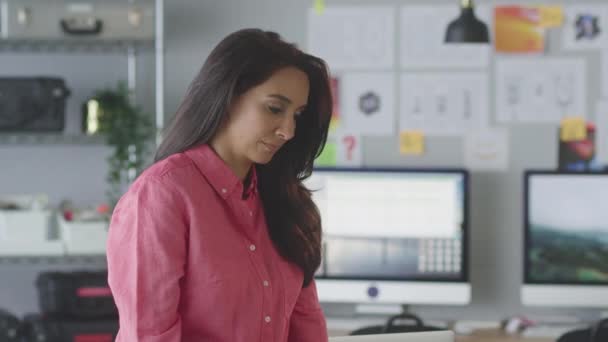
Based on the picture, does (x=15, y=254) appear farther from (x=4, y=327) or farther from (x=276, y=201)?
(x=276, y=201)

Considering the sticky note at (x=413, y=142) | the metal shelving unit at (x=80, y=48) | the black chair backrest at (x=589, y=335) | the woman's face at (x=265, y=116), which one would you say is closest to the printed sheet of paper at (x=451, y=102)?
the sticky note at (x=413, y=142)

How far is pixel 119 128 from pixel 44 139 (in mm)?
267

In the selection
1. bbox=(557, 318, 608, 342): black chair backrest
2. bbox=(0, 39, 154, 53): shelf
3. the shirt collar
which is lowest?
bbox=(557, 318, 608, 342): black chair backrest

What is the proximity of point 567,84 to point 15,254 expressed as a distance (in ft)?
6.98

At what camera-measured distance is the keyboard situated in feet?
10.9

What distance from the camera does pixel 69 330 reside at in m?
3.34

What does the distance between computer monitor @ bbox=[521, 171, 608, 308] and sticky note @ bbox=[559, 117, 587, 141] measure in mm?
231

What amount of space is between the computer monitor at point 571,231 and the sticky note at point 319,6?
995mm

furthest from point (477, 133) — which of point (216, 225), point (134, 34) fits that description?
point (216, 225)

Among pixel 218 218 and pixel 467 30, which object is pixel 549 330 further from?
pixel 218 218

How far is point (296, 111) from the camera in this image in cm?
159

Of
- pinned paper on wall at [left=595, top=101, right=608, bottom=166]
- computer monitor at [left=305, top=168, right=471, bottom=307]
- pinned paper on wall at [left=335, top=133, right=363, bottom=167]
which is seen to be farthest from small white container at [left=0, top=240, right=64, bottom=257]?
pinned paper on wall at [left=595, top=101, right=608, bottom=166]

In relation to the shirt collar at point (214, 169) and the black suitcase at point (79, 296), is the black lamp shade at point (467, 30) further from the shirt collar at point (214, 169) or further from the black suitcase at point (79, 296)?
the shirt collar at point (214, 169)

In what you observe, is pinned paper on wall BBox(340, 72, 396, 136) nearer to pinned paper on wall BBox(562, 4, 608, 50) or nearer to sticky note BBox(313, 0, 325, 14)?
sticky note BBox(313, 0, 325, 14)
